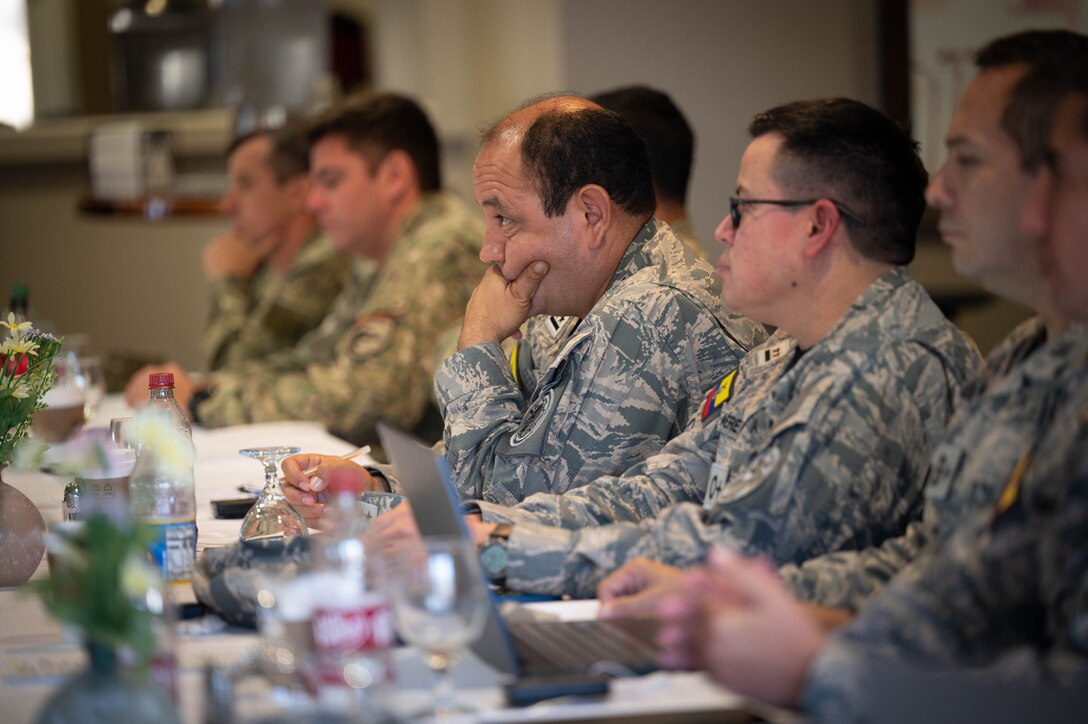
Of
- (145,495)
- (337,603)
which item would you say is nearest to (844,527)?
(337,603)

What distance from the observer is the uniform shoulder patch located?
13.4 feet

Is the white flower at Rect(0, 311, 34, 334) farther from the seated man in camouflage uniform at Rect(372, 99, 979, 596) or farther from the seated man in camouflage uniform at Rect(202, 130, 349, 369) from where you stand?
the seated man in camouflage uniform at Rect(202, 130, 349, 369)

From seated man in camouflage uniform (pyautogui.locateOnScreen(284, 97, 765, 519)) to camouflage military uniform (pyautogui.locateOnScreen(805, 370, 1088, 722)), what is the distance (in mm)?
924

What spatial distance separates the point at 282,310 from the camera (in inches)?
201

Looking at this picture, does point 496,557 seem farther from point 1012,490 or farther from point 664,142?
point 664,142

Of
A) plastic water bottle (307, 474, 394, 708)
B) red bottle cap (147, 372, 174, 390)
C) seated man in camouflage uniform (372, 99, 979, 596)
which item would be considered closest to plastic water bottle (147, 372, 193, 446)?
red bottle cap (147, 372, 174, 390)

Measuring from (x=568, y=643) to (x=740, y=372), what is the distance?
0.71 metres

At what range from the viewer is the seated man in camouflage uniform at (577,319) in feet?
7.68

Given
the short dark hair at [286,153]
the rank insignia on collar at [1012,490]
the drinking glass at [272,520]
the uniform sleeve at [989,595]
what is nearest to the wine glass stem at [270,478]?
the drinking glass at [272,520]

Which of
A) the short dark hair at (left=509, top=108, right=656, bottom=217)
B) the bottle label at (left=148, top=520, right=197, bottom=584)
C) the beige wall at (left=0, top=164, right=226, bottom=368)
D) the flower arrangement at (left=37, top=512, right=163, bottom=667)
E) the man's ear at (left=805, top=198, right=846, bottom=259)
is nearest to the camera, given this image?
the flower arrangement at (left=37, top=512, right=163, bottom=667)

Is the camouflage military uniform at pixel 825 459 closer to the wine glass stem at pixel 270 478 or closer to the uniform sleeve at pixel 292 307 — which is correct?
the wine glass stem at pixel 270 478

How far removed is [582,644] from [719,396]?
681 millimetres

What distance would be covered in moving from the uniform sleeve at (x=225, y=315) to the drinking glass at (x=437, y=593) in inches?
159

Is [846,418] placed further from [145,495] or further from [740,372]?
[145,495]
